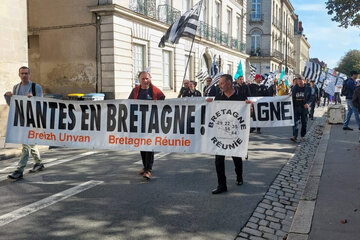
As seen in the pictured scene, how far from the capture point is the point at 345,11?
2325cm

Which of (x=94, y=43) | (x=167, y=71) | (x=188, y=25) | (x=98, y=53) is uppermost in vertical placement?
(x=94, y=43)

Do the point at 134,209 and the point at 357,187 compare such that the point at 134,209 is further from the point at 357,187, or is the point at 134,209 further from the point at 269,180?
the point at 357,187

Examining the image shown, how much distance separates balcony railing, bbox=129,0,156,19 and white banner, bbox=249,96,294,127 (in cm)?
1277

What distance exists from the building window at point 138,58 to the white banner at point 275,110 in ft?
41.0

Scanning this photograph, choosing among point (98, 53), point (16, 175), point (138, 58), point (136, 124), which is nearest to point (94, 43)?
point (98, 53)

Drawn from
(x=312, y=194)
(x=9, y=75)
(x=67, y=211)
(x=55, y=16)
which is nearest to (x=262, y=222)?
(x=312, y=194)

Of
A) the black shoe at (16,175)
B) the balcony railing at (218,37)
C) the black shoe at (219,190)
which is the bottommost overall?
the black shoe at (219,190)

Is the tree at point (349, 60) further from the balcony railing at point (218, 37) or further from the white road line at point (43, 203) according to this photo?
the white road line at point (43, 203)

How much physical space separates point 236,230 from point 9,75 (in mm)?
10405

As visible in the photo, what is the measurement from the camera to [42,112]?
623 cm

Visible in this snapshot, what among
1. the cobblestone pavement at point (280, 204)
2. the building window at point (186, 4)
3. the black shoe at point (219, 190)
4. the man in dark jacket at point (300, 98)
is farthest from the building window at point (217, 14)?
the black shoe at point (219, 190)

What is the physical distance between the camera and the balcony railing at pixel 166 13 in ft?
69.9

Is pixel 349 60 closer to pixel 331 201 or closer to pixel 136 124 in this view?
pixel 331 201

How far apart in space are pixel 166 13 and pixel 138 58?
12.7 ft
